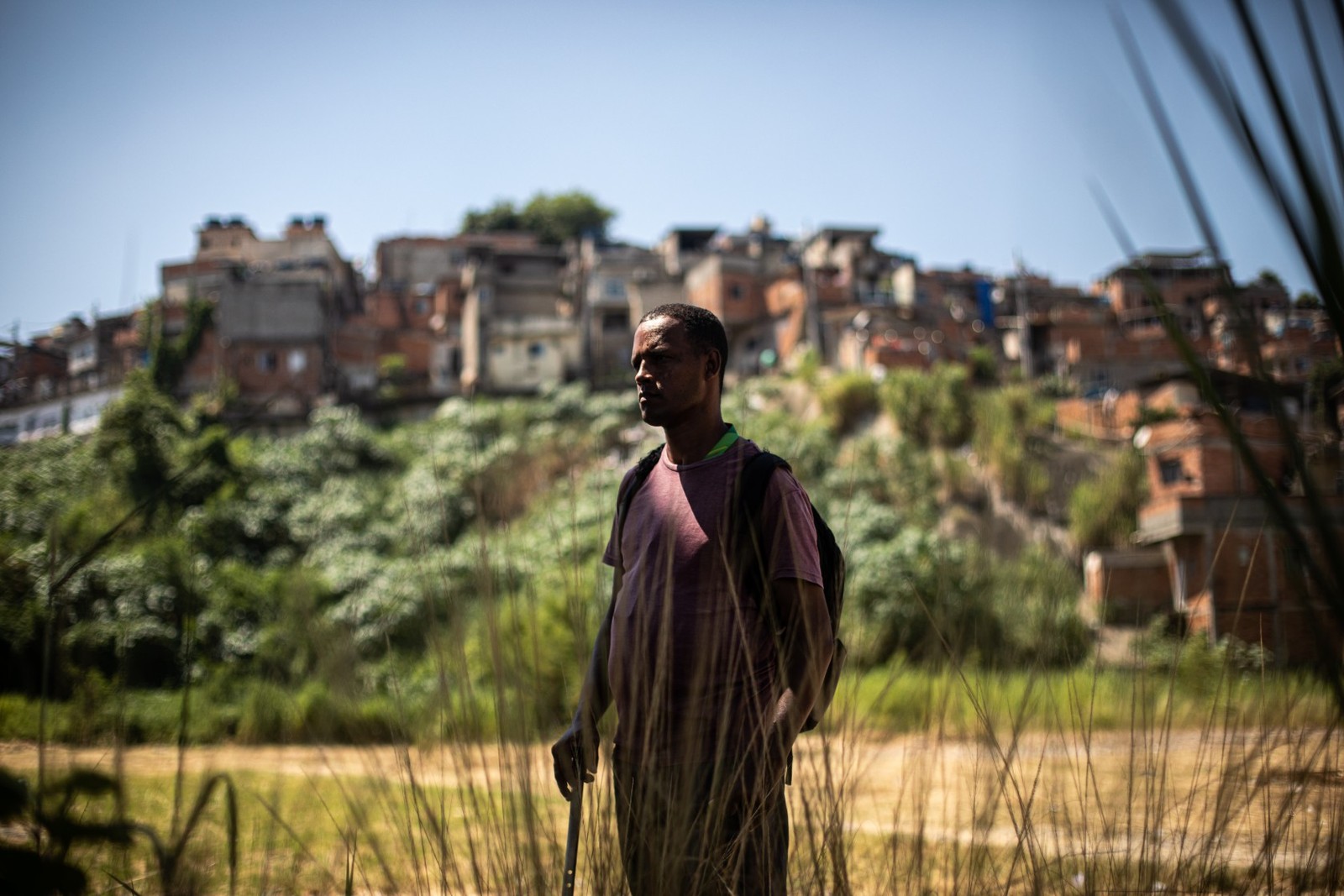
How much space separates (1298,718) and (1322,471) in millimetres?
1293

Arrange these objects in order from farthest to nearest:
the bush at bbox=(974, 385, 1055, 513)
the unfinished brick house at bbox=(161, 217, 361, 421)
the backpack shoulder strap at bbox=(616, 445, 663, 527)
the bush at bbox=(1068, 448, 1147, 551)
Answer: the unfinished brick house at bbox=(161, 217, 361, 421)
the bush at bbox=(974, 385, 1055, 513)
the bush at bbox=(1068, 448, 1147, 551)
the backpack shoulder strap at bbox=(616, 445, 663, 527)

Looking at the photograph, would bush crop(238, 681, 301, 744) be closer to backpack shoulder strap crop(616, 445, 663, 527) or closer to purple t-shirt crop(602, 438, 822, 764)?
backpack shoulder strap crop(616, 445, 663, 527)

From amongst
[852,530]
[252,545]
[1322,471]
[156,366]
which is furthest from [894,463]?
[156,366]

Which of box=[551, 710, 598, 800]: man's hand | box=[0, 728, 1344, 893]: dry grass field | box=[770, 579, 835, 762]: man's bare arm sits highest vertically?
box=[770, 579, 835, 762]: man's bare arm

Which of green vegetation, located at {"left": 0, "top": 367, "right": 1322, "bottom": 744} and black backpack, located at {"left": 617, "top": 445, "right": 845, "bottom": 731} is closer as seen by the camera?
black backpack, located at {"left": 617, "top": 445, "right": 845, "bottom": 731}

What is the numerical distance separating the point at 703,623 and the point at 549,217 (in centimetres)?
5193

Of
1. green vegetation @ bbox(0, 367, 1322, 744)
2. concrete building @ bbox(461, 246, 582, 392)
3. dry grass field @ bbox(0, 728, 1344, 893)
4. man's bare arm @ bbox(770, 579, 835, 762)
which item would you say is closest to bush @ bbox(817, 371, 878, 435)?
green vegetation @ bbox(0, 367, 1322, 744)

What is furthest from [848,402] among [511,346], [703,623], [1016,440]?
[703,623]

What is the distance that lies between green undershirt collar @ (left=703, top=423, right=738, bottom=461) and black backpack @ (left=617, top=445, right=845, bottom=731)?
75 millimetres

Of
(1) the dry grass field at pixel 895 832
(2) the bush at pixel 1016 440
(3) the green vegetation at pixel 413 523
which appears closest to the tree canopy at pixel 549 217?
(3) the green vegetation at pixel 413 523

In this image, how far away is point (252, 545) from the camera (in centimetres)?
2142

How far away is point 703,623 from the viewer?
210 cm

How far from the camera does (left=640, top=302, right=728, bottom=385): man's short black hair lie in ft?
7.19

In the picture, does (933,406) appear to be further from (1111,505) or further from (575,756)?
(575,756)
